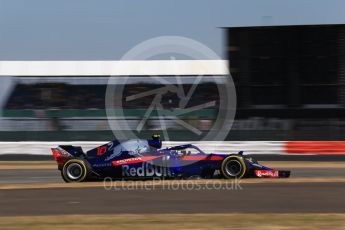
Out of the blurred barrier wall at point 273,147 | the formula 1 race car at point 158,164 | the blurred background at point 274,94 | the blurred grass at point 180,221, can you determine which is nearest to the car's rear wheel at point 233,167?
the formula 1 race car at point 158,164

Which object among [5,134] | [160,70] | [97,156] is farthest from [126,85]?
[97,156]

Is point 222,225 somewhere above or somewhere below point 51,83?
below

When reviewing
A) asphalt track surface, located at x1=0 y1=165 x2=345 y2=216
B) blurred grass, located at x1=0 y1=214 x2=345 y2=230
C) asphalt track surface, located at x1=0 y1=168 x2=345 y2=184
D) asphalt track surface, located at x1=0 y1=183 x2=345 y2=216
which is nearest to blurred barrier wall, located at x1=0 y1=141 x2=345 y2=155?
asphalt track surface, located at x1=0 y1=168 x2=345 y2=184

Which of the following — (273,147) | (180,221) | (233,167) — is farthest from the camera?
(273,147)

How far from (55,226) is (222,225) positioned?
205 cm

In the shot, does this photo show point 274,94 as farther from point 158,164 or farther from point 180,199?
point 180,199

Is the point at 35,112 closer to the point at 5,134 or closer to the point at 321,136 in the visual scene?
the point at 5,134

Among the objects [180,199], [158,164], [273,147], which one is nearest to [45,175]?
[158,164]

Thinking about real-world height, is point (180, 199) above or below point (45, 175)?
above

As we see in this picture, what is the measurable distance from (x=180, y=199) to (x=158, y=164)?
3.38 m

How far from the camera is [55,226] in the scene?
23.7 feet

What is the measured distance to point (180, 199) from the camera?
961 centimetres

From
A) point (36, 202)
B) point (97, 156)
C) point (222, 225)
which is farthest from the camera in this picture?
point (97, 156)

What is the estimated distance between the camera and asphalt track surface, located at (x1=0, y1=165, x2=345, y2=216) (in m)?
8.59
